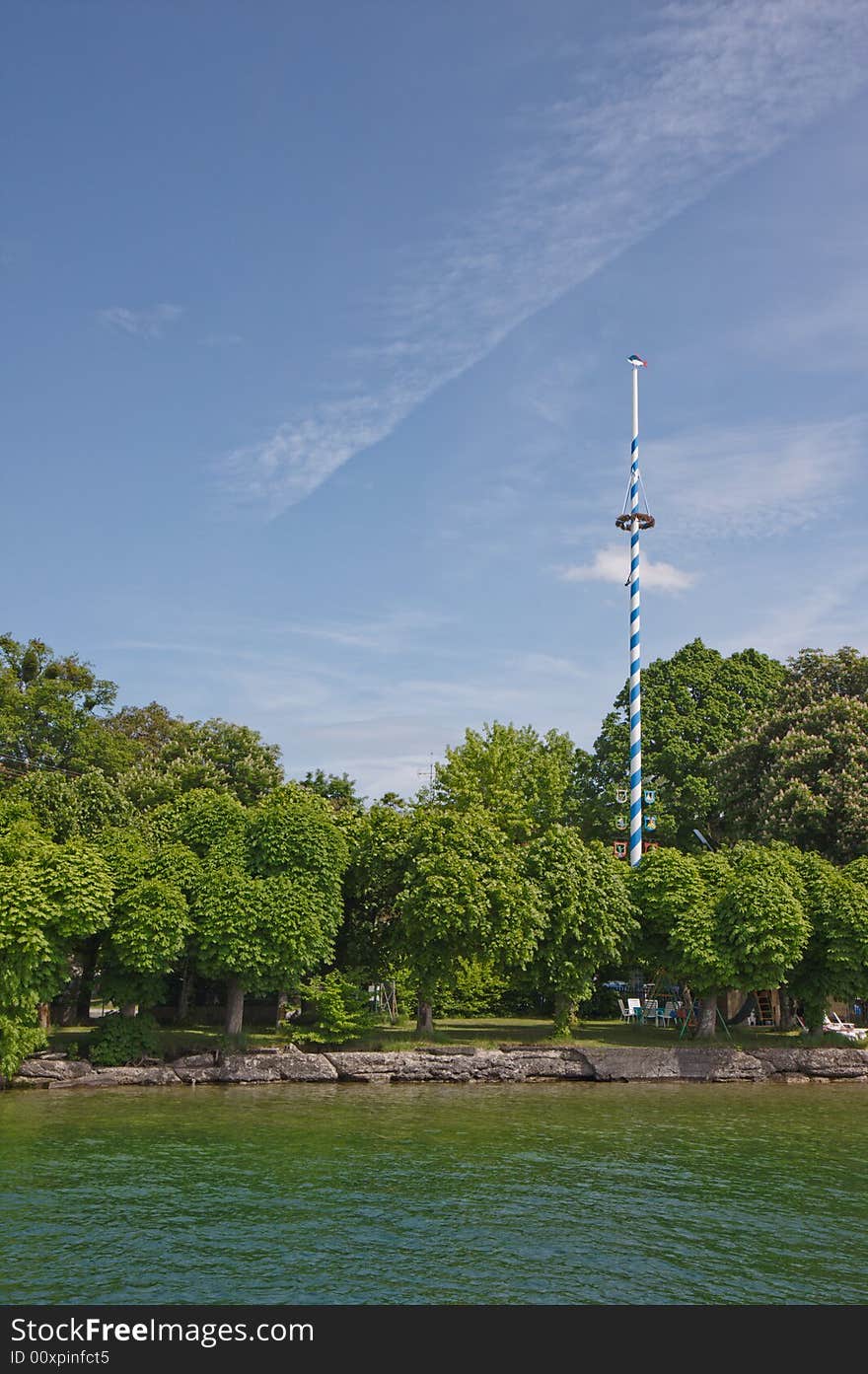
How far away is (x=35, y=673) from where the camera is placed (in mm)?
59781

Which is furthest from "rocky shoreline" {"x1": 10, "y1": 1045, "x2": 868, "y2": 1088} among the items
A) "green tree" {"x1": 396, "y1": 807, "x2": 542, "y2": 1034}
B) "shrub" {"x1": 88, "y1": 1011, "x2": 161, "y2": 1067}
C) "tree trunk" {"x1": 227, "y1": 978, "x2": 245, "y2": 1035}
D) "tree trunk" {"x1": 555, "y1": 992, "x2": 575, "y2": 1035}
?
"green tree" {"x1": 396, "y1": 807, "x2": 542, "y2": 1034}

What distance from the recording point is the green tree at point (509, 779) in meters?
55.5

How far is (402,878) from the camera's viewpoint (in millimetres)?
41625

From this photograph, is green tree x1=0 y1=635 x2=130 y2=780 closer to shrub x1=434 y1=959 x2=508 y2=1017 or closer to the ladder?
shrub x1=434 y1=959 x2=508 y2=1017

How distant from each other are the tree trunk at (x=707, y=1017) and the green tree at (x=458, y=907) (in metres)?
8.50

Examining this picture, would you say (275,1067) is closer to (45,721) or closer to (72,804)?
(72,804)

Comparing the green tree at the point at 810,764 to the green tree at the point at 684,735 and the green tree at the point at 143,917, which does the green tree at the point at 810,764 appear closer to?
the green tree at the point at 684,735

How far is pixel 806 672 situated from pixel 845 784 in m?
9.69

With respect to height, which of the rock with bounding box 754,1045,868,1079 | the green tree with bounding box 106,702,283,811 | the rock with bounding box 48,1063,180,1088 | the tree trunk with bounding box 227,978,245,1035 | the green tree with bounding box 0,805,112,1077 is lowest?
the rock with bounding box 48,1063,180,1088

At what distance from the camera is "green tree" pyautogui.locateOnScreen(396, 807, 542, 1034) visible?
37.9m

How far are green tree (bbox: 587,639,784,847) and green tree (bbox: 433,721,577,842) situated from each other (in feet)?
8.57

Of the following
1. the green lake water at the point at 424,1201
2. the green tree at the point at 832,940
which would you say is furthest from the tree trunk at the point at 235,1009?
the green tree at the point at 832,940

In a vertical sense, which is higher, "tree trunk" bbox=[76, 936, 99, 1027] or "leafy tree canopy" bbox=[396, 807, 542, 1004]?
"leafy tree canopy" bbox=[396, 807, 542, 1004]
